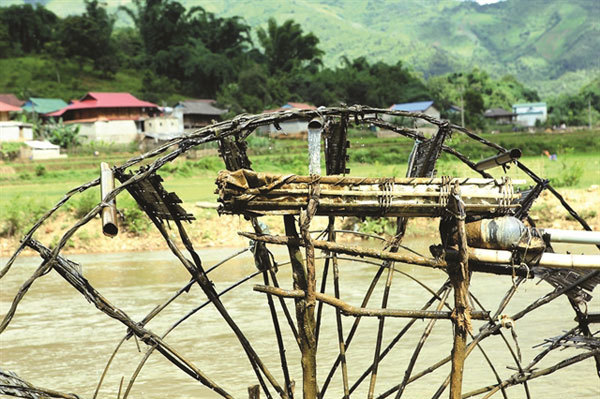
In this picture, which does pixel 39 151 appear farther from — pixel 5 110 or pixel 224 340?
pixel 224 340

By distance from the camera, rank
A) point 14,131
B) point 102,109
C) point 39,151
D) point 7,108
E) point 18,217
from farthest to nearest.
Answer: point 102,109
point 7,108
point 14,131
point 39,151
point 18,217

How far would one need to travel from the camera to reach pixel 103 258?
22.8 m

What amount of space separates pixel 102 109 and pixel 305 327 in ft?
206

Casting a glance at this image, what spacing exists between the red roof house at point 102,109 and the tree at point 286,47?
91.4 feet

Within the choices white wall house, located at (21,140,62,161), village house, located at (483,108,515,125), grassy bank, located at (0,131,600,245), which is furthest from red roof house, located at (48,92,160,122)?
village house, located at (483,108,515,125)

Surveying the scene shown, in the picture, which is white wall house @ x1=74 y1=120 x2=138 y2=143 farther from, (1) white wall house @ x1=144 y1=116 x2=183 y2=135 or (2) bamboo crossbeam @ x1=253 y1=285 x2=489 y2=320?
(2) bamboo crossbeam @ x1=253 y1=285 x2=489 y2=320

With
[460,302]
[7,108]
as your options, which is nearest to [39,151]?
[7,108]

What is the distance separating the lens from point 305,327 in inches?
228

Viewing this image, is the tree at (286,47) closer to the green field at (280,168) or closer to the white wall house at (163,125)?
the white wall house at (163,125)

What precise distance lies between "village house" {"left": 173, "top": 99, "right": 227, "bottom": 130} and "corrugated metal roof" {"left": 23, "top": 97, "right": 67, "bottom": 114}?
10027 mm

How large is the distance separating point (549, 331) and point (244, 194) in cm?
914

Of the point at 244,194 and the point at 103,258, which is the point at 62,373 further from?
the point at 103,258

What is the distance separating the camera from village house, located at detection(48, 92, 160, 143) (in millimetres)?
65125

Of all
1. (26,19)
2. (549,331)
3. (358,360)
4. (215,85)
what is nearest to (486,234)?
(358,360)
